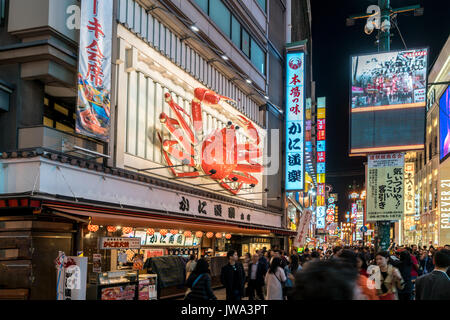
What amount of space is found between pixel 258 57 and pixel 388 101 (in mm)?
12131

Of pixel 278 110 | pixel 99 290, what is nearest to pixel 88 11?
pixel 99 290

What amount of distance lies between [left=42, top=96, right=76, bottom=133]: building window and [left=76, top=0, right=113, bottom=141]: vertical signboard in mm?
1249

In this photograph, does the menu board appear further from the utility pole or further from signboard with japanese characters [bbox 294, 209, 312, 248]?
the utility pole

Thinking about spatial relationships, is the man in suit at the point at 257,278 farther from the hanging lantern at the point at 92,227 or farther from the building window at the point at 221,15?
the building window at the point at 221,15

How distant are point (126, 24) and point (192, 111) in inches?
219

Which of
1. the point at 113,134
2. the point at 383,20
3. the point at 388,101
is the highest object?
the point at 383,20

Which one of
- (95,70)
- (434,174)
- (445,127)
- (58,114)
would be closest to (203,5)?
(95,70)

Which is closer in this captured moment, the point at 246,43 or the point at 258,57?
the point at 246,43

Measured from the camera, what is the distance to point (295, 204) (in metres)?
43.6

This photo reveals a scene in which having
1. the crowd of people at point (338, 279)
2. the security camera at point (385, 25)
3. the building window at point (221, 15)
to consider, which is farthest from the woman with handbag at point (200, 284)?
the security camera at point (385, 25)

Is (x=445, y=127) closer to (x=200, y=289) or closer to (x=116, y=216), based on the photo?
(x=116, y=216)

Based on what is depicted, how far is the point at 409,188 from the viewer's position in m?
78.1

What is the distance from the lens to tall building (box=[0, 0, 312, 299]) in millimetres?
11562
